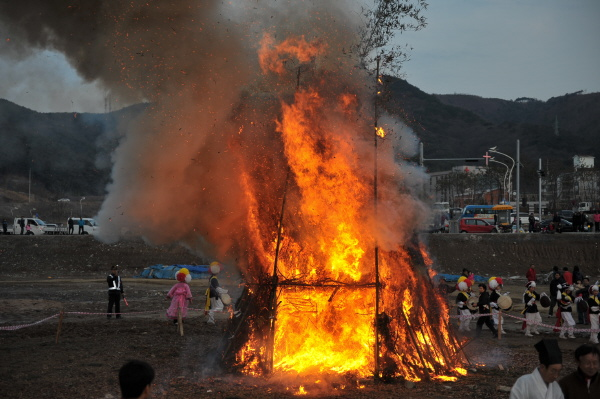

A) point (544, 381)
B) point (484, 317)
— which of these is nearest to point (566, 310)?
point (484, 317)

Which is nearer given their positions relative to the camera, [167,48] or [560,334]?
[167,48]

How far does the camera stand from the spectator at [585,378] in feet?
17.3

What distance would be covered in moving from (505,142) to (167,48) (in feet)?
496

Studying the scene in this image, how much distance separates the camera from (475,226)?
48500 mm

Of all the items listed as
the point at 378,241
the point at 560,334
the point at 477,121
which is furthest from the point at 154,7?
the point at 477,121

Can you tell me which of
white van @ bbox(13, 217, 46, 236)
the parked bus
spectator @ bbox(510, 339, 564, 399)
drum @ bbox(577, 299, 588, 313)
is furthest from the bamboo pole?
white van @ bbox(13, 217, 46, 236)

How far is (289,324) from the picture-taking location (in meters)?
11.5

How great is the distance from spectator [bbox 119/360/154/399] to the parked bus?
4993 cm

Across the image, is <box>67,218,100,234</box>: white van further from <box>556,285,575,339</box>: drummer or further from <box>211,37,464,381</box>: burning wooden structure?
<box>211,37,464,381</box>: burning wooden structure

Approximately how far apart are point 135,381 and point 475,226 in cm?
4687

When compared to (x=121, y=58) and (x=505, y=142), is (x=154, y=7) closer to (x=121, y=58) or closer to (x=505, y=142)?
(x=121, y=58)

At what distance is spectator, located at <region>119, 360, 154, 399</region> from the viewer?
4180 millimetres

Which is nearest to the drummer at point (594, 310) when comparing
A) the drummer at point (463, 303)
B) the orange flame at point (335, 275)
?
the drummer at point (463, 303)

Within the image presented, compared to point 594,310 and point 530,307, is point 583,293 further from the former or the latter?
point 530,307
